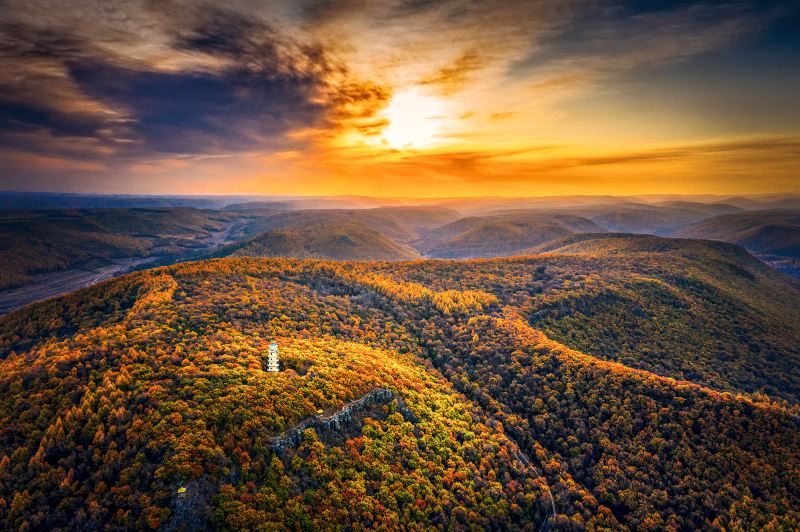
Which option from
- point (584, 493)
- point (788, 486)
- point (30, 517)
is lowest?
point (584, 493)

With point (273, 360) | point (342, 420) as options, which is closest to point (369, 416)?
point (342, 420)

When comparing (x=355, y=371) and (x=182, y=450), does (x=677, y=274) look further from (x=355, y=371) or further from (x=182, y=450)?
(x=182, y=450)

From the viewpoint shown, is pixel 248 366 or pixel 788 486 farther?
pixel 248 366

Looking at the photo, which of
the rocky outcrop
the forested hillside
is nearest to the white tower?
the forested hillside

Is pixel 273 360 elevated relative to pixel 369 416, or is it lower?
elevated

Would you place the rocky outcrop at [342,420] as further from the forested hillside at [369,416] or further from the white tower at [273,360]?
the white tower at [273,360]

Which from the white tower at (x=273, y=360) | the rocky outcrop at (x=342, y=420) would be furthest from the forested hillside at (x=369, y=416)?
the white tower at (x=273, y=360)

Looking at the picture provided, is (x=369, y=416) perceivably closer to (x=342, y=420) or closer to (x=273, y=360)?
(x=342, y=420)

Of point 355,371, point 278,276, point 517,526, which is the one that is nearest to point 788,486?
point 517,526
